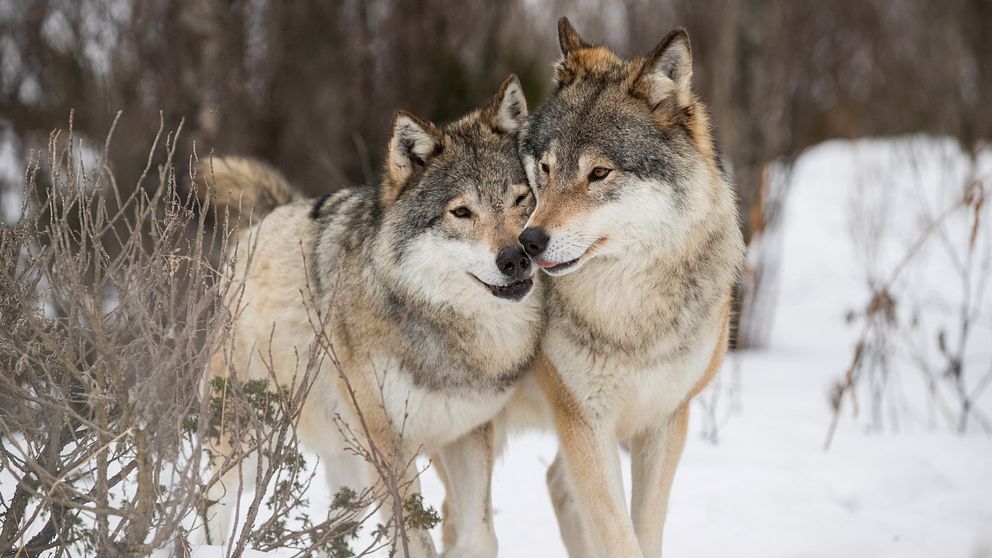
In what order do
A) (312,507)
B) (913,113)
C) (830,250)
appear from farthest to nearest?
(913,113), (830,250), (312,507)

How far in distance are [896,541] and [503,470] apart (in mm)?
2164

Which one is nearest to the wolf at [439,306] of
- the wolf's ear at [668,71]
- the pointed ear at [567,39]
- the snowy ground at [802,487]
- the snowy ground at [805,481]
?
the pointed ear at [567,39]

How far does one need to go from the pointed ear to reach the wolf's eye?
0.81 m

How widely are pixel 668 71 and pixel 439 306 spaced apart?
1209mm

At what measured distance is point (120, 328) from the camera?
9.47 feet

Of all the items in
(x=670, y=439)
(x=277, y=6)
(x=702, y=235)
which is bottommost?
(x=670, y=439)

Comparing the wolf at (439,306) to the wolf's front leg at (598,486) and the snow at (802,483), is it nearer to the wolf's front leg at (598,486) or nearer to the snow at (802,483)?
the wolf's front leg at (598,486)

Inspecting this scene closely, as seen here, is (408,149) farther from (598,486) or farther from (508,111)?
(598,486)

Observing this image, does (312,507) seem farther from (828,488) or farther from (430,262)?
(828,488)

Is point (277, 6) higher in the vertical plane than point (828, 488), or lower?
higher

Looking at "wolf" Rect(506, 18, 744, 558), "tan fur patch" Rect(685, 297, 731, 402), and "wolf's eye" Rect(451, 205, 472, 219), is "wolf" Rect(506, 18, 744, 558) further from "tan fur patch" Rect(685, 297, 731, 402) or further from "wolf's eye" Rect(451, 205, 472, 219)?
"wolf's eye" Rect(451, 205, 472, 219)

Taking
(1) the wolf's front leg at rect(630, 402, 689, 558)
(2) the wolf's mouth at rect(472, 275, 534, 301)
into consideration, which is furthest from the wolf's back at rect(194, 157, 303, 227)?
(1) the wolf's front leg at rect(630, 402, 689, 558)

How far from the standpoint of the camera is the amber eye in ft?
11.3

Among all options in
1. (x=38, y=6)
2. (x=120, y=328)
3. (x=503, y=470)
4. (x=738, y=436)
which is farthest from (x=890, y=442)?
(x=38, y=6)
